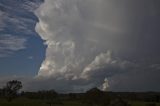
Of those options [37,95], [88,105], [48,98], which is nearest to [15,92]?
[48,98]

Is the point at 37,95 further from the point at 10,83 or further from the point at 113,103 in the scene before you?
the point at 113,103

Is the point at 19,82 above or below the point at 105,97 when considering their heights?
above

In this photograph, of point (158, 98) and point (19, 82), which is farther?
point (158, 98)

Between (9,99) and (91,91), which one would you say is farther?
(9,99)

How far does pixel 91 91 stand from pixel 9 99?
8352 cm

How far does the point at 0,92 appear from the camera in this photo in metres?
172

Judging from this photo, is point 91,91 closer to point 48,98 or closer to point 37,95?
point 48,98

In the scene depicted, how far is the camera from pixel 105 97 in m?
90.2

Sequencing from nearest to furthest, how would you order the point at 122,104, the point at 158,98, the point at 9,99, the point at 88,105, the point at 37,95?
the point at 122,104 < the point at 88,105 < the point at 9,99 < the point at 158,98 < the point at 37,95

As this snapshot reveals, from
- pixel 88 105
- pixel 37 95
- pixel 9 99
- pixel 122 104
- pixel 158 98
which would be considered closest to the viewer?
pixel 122 104

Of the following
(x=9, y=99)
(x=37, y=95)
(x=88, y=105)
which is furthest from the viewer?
(x=37, y=95)

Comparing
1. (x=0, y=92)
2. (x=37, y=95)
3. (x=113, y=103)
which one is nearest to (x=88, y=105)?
→ (x=113, y=103)

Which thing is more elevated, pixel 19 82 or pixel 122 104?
pixel 19 82

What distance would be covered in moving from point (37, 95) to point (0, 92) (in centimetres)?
3255
